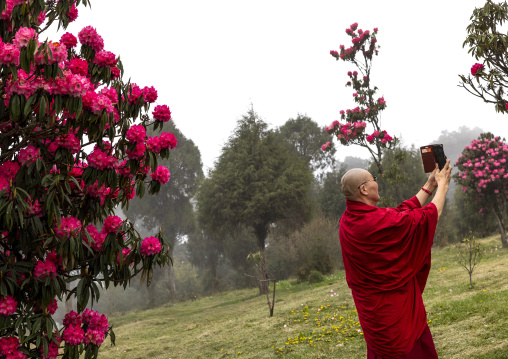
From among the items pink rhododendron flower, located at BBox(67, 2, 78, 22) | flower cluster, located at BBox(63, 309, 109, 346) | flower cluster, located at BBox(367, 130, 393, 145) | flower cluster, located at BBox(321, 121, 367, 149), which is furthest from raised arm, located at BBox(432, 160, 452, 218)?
flower cluster, located at BBox(321, 121, 367, 149)

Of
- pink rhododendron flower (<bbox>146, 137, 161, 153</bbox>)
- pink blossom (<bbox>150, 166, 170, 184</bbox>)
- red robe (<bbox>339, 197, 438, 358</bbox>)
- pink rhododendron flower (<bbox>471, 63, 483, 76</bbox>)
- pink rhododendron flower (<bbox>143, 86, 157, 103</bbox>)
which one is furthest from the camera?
pink rhododendron flower (<bbox>471, 63, 483, 76</bbox>)

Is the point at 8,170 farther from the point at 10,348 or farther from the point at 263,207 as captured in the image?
the point at 263,207

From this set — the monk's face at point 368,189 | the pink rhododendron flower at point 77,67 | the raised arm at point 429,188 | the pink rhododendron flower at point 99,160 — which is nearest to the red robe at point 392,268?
the monk's face at point 368,189

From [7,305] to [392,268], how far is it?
10.6ft

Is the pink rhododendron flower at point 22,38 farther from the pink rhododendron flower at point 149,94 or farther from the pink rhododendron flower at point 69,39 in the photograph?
the pink rhododendron flower at point 149,94

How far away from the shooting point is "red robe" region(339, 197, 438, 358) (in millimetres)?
3631

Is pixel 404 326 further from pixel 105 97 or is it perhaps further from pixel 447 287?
pixel 447 287

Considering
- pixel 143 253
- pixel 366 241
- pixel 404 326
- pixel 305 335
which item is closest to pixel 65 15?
pixel 143 253

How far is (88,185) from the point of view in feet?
12.9

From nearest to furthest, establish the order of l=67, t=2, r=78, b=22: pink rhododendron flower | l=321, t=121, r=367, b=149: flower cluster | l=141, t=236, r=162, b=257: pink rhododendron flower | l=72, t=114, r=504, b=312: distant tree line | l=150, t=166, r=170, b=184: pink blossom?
l=141, t=236, r=162, b=257: pink rhododendron flower < l=150, t=166, r=170, b=184: pink blossom < l=67, t=2, r=78, b=22: pink rhododendron flower < l=321, t=121, r=367, b=149: flower cluster < l=72, t=114, r=504, b=312: distant tree line

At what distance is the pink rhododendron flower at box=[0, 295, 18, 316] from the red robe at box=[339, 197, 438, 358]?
2939 mm

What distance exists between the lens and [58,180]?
343cm

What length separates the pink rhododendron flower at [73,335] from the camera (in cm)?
385

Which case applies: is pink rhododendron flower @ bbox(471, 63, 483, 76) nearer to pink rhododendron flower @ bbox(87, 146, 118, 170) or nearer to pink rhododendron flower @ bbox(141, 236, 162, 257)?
pink rhododendron flower @ bbox(141, 236, 162, 257)
